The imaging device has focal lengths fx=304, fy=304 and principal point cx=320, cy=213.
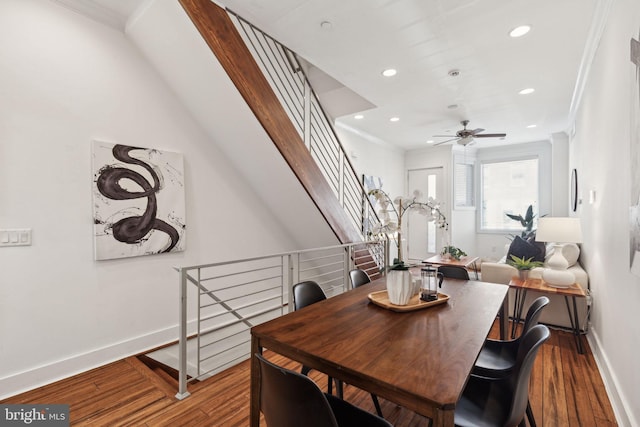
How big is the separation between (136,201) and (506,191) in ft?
24.4

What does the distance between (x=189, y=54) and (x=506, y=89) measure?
3664 millimetres

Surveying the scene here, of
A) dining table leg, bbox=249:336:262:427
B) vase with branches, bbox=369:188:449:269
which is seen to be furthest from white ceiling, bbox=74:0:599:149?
dining table leg, bbox=249:336:262:427

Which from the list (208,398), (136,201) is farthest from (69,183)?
(208,398)

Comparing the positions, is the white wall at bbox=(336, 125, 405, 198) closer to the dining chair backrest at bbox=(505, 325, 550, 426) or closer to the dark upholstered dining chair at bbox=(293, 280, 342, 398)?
the dark upholstered dining chair at bbox=(293, 280, 342, 398)

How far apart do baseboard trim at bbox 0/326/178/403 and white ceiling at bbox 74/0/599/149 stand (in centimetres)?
284

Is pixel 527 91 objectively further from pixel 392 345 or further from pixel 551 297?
pixel 392 345

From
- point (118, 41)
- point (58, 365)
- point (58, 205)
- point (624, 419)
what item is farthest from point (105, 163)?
point (624, 419)

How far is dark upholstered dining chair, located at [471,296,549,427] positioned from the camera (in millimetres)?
1562

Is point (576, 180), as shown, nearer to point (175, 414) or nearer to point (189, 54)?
point (189, 54)

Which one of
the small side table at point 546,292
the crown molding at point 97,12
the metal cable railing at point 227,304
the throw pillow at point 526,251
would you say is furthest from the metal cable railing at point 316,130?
the throw pillow at point 526,251

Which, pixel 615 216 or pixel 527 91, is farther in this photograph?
pixel 527 91

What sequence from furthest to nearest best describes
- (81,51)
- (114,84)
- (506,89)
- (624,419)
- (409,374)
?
(506,89) → (114,84) → (81,51) → (624,419) → (409,374)

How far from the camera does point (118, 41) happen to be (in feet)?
8.83

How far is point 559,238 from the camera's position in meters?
3.08
